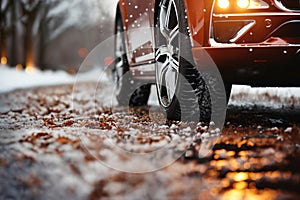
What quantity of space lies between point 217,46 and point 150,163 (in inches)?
56.6

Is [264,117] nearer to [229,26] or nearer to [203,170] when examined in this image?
[229,26]

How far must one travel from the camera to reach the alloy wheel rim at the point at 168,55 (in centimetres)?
495

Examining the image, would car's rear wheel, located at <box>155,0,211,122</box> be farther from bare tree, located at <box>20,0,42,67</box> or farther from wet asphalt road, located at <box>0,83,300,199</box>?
bare tree, located at <box>20,0,42,67</box>

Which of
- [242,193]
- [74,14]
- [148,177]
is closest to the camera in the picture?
[242,193]

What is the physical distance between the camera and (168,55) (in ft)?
17.0

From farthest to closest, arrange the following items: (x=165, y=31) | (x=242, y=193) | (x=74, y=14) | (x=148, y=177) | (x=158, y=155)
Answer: (x=74, y=14) → (x=165, y=31) → (x=158, y=155) → (x=148, y=177) → (x=242, y=193)

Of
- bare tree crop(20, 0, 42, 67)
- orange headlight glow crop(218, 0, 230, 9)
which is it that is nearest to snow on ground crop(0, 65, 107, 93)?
bare tree crop(20, 0, 42, 67)

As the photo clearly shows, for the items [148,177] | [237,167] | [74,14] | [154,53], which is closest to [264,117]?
[154,53]

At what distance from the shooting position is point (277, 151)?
11.9 ft

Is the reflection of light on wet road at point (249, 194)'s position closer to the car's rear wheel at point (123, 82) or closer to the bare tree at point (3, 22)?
the car's rear wheel at point (123, 82)

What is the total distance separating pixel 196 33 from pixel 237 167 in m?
1.56

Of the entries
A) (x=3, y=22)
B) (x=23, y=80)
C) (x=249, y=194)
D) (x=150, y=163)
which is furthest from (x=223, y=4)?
(x=3, y=22)

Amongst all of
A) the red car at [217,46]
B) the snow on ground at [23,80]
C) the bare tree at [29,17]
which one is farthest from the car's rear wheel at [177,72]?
the bare tree at [29,17]

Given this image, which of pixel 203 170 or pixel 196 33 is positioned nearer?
pixel 203 170
